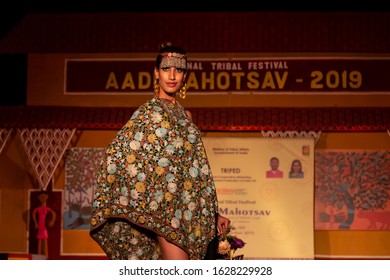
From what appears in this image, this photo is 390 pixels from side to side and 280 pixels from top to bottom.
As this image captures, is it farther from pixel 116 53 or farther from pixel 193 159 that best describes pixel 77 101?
pixel 193 159

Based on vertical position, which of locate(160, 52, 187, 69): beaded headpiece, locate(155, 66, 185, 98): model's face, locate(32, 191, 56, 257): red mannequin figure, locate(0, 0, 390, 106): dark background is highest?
locate(0, 0, 390, 106): dark background

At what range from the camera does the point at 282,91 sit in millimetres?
7633

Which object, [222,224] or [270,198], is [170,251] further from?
[270,198]

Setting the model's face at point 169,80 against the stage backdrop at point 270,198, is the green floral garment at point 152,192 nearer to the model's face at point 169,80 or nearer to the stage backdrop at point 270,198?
the model's face at point 169,80

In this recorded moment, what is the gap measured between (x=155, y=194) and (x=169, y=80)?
0.63 m

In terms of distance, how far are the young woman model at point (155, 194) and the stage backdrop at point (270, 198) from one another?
3.16 m

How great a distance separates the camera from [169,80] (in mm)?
4527

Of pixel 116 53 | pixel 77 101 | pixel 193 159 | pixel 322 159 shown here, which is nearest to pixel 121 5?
pixel 116 53

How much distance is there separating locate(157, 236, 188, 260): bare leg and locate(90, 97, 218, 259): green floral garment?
0.08ft

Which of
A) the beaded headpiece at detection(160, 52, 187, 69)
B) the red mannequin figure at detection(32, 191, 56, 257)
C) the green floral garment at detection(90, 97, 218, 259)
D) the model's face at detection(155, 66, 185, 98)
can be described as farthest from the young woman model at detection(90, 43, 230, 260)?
the red mannequin figure at detection(32, 191, 56, 257)

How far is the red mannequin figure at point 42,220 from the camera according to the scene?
299 inches

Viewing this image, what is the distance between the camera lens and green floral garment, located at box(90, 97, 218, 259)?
4.20 meters

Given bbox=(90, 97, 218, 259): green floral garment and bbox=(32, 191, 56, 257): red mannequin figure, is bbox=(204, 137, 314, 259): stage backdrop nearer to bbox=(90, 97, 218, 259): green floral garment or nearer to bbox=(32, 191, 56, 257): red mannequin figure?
bbox=(32, 191, 56, 257): red mannequin figure

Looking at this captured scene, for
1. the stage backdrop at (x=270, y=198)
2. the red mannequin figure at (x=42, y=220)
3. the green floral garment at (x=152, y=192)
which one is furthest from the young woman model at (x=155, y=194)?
the red mannequin figure at (x=42, y=220)
